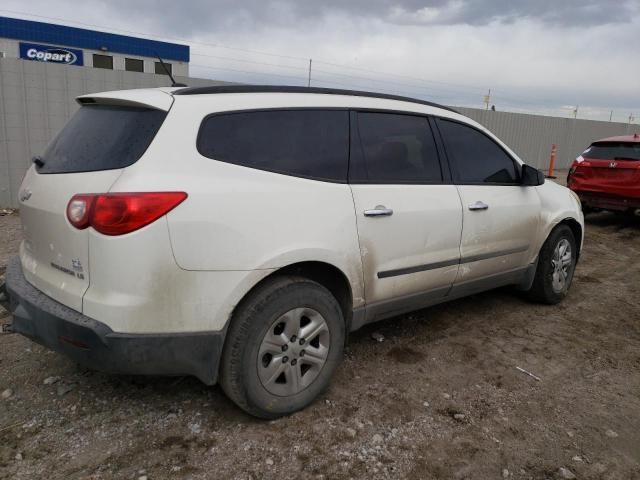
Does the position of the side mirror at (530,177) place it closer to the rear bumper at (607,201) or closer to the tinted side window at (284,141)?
the tinted side window at (284,141)

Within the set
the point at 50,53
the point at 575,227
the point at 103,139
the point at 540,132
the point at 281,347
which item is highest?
the point at 50,53

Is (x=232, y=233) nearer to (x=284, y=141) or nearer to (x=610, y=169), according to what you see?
(x=284, y=141)

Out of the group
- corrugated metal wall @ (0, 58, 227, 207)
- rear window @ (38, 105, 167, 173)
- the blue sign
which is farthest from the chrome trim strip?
the blue sign

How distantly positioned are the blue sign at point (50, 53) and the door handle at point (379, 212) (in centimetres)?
2449

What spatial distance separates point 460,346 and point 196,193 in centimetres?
240

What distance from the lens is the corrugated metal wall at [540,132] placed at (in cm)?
1670

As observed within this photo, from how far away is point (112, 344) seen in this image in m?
2.25

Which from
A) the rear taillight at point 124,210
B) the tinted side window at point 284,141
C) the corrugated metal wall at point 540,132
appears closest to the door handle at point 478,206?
the tinted side window at point 284,141

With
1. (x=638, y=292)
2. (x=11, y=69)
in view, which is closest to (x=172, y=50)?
(x=11, y=69)

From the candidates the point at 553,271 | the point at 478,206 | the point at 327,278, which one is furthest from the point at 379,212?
the point at 553,271

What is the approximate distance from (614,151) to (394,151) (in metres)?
6.90

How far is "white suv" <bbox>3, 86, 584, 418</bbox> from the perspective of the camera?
88.7 inches

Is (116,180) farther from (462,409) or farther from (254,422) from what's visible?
(462,409)

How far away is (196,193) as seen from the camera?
2316 millimetres
